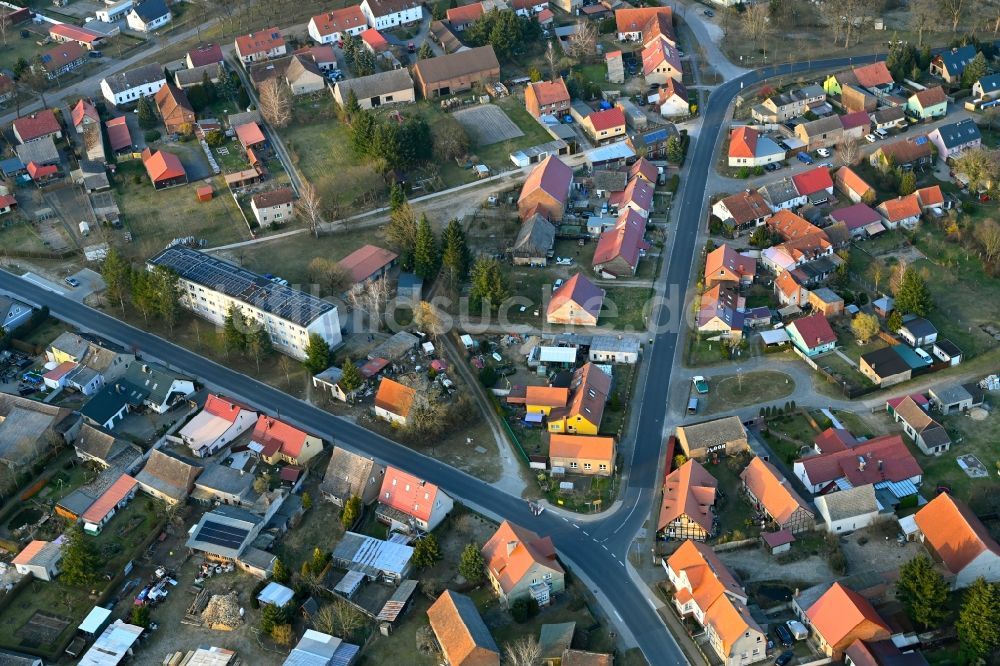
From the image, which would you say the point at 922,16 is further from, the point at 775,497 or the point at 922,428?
the point at 775,497

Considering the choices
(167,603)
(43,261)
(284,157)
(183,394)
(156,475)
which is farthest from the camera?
(284,157)

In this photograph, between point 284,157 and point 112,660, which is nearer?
point 112,660

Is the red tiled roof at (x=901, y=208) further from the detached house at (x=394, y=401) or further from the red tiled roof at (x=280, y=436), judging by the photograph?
the red tiled roof at (x=280, y=436)

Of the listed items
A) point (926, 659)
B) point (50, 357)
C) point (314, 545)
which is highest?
point (50, 357)

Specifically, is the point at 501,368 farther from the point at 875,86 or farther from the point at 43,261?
the point at 875,86

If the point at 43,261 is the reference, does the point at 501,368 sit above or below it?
below

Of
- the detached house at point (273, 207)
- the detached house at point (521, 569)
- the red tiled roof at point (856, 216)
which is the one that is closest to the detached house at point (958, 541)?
the detached house at point (521, 569)

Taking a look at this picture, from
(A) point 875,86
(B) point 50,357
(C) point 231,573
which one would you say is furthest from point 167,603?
(A) point 875,86
